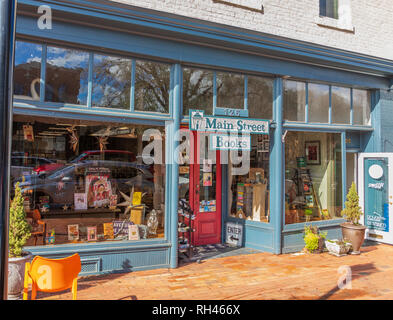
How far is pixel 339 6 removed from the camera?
8711mm

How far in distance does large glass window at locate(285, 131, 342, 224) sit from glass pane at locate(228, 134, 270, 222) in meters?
0.49

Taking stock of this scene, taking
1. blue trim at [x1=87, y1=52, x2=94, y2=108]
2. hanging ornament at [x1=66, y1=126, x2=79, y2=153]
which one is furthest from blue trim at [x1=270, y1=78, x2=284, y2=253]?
hanging ornament at [x1=66, y1=126, x2=79, y2=153]

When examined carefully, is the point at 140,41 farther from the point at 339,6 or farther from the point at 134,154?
the point at 339,6

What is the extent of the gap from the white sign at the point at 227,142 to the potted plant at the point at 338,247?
9.35ft

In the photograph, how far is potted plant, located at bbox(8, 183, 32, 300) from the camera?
14.6 feet

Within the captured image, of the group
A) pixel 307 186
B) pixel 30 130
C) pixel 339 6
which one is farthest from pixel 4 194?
pixel 339 6

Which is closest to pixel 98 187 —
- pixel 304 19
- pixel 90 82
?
pixel 90 82

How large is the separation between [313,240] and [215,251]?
7.08 feet

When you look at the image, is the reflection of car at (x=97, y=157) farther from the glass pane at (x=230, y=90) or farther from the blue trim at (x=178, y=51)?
the glass pane at (x=230, y=90)

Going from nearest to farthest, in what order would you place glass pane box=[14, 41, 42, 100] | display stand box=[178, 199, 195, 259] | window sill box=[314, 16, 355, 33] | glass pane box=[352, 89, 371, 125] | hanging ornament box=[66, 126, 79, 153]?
glass pane box=[14, 41, 42, 100]
hanging ornament box=[66, 126, 79, 153]
display stand box=[178, 199, 195, 259]
window sill box=[314, 16, 355, 33]
glass pane box=[352, 89, 371, 125]

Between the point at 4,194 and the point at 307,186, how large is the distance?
284 inches

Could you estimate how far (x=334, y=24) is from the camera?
831cm

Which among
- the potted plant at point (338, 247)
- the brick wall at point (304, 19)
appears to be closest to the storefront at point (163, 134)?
the brick wall at point (304, 19)

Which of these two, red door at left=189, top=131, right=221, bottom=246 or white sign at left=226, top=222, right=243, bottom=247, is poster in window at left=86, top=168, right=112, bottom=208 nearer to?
red door at left=189, top=131, right=221, bottom=246
